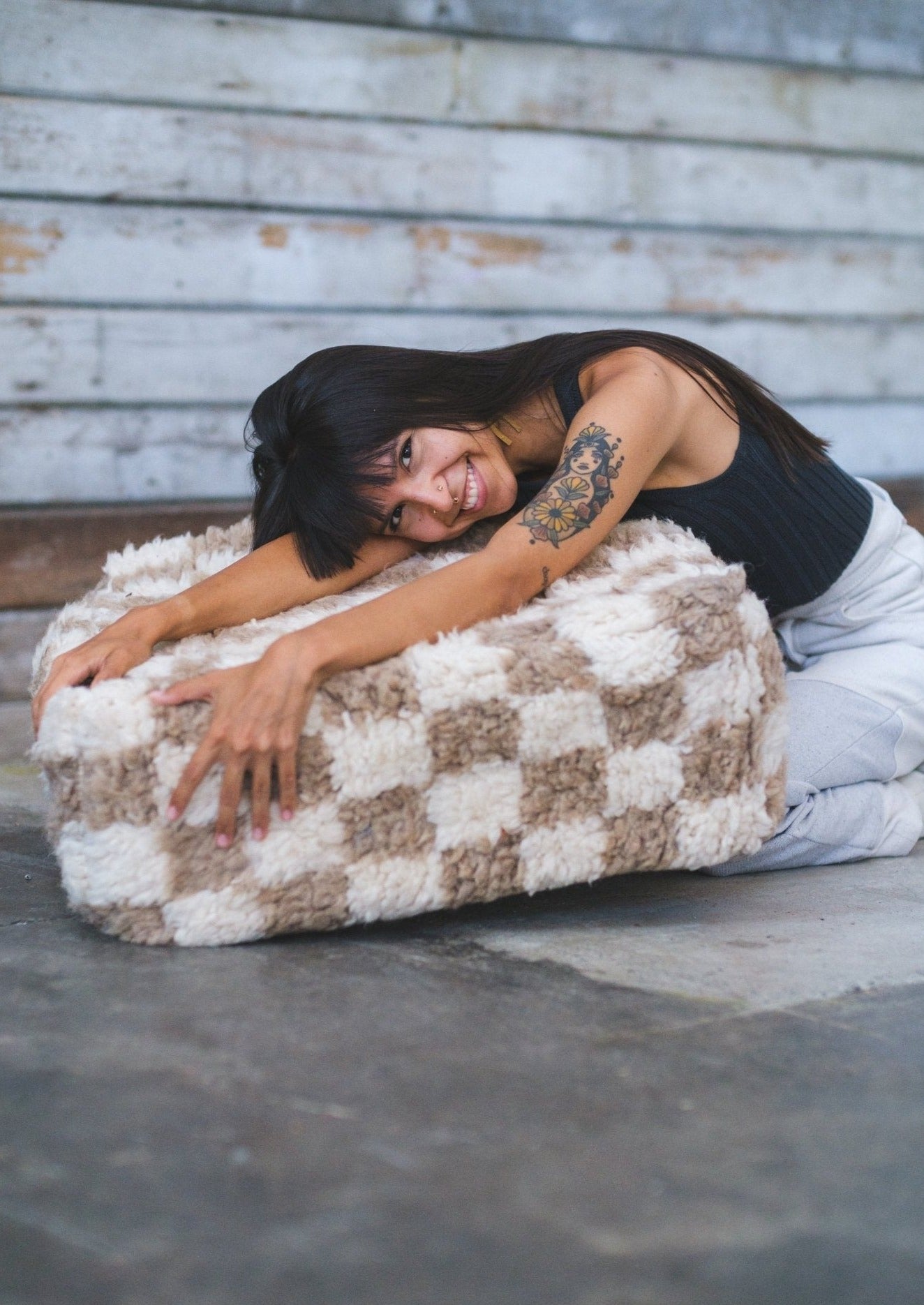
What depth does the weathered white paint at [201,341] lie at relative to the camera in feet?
10.2

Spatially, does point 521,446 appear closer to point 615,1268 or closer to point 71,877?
point 71,877

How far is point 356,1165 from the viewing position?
1.05m

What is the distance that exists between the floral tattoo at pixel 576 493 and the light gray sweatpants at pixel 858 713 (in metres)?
0.52

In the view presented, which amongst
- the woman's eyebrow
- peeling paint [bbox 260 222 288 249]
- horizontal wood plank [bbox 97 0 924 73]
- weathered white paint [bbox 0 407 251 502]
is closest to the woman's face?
the woman's eyebrow

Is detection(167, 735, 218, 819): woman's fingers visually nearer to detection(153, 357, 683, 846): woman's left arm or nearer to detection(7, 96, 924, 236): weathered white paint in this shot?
detection(153, 357, 683, 846): woman's left arm

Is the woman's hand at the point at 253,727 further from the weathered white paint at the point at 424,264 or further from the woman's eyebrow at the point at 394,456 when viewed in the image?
the weathered white paint at the point at 424,264

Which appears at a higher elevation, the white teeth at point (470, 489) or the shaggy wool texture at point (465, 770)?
the white teeth at point (470, 489)

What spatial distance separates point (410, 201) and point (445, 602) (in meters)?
2.01

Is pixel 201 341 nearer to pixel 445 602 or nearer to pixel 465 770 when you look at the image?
pixel 445 602

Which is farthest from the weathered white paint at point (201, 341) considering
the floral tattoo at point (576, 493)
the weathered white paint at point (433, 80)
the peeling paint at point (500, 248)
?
the floral tattoo at point (576, 493)

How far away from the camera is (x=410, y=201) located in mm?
3322


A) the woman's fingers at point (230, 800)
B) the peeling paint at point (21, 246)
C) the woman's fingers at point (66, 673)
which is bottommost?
the woman's fingers at point (230, 800)

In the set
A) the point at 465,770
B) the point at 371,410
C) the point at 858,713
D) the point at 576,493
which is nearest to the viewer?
the point at 465,770

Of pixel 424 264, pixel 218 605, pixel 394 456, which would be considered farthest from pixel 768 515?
pixel 424 264
